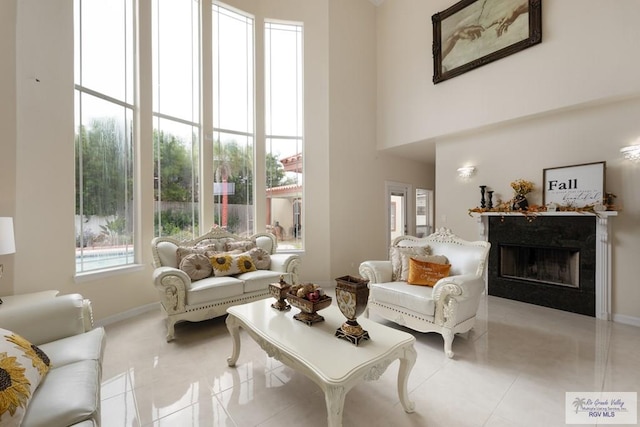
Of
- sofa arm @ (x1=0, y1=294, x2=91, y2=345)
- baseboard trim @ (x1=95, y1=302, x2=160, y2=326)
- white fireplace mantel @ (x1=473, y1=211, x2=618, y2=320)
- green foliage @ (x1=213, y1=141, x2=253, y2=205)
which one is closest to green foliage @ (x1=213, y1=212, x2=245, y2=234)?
green foliage @ (x1=213, y1=141, x2=253, y2=205)

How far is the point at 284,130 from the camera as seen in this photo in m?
4.93

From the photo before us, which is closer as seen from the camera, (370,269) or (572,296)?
(370,269)

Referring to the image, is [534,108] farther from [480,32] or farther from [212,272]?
[212,272]

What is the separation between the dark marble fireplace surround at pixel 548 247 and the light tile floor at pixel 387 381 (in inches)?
22.5

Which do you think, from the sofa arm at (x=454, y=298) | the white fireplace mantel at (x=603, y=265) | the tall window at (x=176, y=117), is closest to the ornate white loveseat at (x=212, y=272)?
the tall window at (x=176, y=117)

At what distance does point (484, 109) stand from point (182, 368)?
4934 millimetres

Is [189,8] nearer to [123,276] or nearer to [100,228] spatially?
[100,228]

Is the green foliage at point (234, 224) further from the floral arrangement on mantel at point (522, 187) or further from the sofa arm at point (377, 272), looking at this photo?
the floral arrangement on mantel at point (522, 187)

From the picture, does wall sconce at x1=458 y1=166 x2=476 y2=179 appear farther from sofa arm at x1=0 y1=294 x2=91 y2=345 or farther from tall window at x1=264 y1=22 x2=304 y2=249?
sofa arm at x1=0 y1=294 x2=91 y2=345

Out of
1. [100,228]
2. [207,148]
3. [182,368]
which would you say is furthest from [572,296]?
[100,228]

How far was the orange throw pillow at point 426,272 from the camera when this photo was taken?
Answer: 9.42 ft

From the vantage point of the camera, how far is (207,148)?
4.18 meters

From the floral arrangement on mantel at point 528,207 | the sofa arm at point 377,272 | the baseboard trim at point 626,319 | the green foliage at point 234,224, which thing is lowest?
the baseboard trim at point 626,319

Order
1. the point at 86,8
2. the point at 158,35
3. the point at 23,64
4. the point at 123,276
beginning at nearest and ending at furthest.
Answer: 1. the point at 23,64
2. the point at 86,8
3. the point at 123,276
4. the point at 158,35
